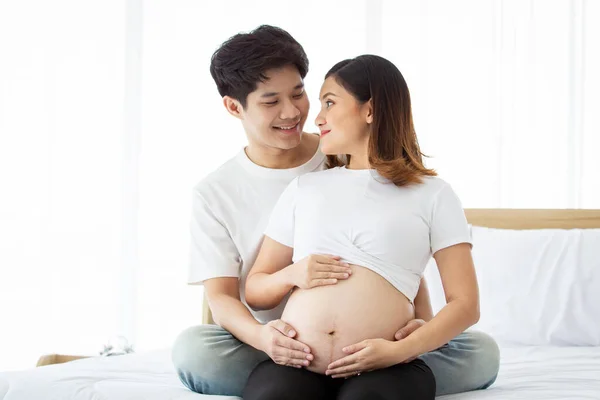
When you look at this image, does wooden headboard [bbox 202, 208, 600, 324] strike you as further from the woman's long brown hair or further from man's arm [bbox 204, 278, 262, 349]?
the woman's long brown hair

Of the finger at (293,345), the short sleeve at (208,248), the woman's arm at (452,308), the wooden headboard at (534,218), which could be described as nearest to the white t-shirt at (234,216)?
the short sleeve at (208,248)

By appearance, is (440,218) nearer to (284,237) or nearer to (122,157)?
(284,237)

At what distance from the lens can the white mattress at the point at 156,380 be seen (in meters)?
1.55

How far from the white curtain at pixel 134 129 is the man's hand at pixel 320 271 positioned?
5.79 feet

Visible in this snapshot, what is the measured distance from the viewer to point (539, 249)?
246 centimetres

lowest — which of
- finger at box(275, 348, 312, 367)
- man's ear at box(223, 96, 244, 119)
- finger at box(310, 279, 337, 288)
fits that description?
finger at box(275, 348, 312, 367)

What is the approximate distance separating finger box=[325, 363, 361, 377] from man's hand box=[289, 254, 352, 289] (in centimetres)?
18

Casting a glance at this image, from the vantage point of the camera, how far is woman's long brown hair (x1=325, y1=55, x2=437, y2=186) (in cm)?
171

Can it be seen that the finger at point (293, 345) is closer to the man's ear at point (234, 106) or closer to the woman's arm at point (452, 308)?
the woman's arm at point (452, 308)

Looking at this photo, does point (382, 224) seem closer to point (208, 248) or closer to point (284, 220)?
point (284, 220)

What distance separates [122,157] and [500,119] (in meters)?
1.65

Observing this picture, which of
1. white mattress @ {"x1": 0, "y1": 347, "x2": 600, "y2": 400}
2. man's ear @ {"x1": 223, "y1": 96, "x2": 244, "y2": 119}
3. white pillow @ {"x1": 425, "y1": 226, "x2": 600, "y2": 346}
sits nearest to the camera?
white mattress @ {"x1": 0, "y1": 347, "x2": 600, "y2": 400}

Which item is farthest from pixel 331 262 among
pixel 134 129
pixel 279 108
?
pixel 134 129

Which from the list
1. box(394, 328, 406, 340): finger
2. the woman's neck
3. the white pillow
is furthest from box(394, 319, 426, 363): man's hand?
the white pillow
